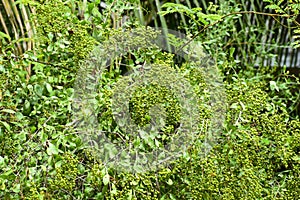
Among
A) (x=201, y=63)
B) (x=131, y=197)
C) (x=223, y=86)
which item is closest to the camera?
(x=131, y=197)

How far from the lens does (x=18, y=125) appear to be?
1440mm

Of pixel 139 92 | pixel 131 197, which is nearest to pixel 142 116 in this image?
pixel 139 92

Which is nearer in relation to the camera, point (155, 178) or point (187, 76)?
point (155, 178)

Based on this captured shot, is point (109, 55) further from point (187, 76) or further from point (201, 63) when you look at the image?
point (201, 63)

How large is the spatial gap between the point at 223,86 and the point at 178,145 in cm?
25

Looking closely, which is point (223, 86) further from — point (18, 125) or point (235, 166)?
point (18, 125)

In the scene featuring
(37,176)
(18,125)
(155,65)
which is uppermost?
(155,65)

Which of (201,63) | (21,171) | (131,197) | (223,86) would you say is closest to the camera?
(131,197)

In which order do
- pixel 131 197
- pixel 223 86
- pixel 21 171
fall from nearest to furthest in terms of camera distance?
pixel 131 197 → pixel 21 171 → pixel 223 86

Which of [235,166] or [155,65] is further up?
[155,65]

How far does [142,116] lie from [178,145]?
0.12 m

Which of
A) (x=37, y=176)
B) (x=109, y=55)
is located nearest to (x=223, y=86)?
(x=109, y=55)

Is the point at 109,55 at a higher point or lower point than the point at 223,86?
higher

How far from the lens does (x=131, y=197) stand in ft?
4.28
